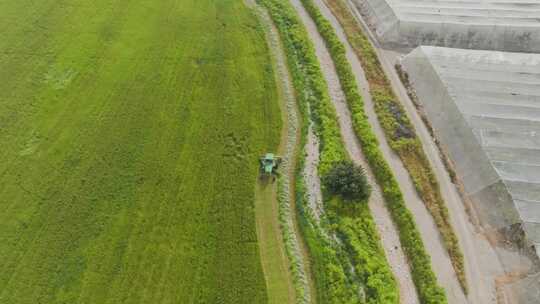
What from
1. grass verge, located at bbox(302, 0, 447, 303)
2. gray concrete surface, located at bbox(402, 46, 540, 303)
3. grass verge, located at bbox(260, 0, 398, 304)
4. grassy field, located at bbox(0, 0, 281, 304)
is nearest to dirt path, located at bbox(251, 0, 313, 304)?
grass verge, located at bbox(260, 0, 398, 304)

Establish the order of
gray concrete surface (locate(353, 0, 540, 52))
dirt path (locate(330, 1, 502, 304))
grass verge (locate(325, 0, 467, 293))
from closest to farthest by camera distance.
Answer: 1. dirt path (locate(330, 1, 502, 304))
2. grass verge (locate(325, 0, 467, 293))
3. gray concrete surface (locate(353, 0, 540, 52))

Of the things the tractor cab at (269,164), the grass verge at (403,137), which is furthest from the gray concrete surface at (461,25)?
A: the tractor cab at (269,164)

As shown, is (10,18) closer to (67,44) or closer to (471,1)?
(67,44)

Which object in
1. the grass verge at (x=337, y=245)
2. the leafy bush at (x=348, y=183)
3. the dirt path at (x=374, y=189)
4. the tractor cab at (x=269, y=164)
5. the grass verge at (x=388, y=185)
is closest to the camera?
the grass verge at (x=337, y=245)

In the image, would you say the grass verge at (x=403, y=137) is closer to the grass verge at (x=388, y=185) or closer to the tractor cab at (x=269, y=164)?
the grass verge at (x=388, y=185)

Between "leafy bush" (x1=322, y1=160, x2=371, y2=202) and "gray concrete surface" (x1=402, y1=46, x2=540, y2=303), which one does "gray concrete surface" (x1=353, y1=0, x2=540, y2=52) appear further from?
"leafy bush" (x1=322, y1=160, x2=371, y2=202)

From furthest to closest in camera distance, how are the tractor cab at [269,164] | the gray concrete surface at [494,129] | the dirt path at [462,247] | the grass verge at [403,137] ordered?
the tractor cab at [269,164] < the grass verge at [403,137] < the gray concrete surface at [494,129] < the dirt path at [462,247]
